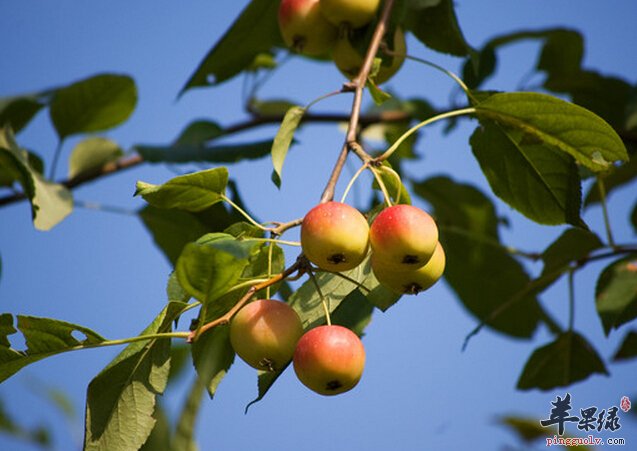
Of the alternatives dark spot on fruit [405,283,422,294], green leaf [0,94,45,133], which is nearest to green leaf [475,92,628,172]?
dark spot on fruit [405,283,422,294]

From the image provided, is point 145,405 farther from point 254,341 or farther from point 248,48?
point 248,48

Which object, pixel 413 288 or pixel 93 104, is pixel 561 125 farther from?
pixel 93 104

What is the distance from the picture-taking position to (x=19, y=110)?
2.40 meters

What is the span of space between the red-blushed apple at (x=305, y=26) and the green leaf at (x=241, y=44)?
35 centimetres

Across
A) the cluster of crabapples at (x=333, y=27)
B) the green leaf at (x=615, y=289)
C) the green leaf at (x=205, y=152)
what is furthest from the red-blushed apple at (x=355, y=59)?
the green leaf at (x=615, y=289)

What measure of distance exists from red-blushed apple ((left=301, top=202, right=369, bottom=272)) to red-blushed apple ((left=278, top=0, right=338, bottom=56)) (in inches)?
26.0

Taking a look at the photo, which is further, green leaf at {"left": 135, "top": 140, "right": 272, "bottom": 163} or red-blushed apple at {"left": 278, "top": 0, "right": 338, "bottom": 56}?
green leaf at {"left": 135, "top": 140, "right": 272, "bottom": 163}

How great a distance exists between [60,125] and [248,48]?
730 mm

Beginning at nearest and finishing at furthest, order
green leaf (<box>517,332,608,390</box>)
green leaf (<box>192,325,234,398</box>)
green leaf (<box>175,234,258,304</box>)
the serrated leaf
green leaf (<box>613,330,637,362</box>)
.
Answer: green leaf (<box>175,234,258,304</box>)
green leaf (<box>192,325,234,398</box>)
the serrated leaf
green leaf (<box>517,332,608,390</box>)
green leaf (<box>613,330,637,362</box>)

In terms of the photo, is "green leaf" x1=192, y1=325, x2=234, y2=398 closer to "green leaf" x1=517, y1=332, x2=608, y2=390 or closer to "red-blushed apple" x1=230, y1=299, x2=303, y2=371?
"red-blushed apple" x1=230, y1=299, x2=303, y2=371

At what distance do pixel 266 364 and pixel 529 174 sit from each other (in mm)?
702

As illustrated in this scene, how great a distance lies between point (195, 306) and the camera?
51.7 inches

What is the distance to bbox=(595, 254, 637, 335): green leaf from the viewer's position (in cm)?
189

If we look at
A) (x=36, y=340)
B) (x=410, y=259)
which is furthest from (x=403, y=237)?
(x=36, y=340)
